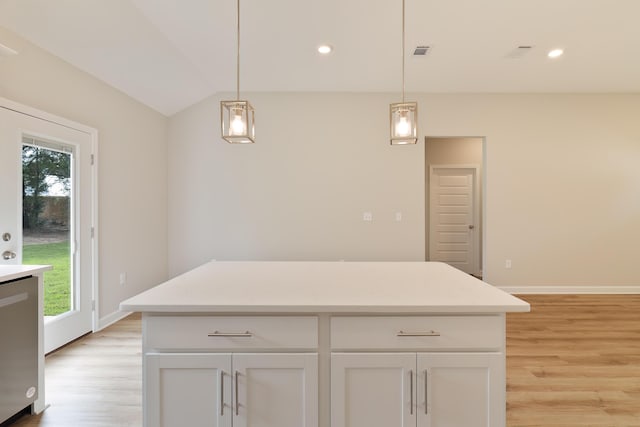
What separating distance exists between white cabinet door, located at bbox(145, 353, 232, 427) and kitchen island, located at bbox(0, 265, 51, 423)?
3.81ft

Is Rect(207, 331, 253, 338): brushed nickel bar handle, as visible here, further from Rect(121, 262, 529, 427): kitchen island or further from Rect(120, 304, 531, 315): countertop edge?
Rect(120, 304, 531, 315): countertop edge

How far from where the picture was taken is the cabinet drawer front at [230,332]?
1.24 m

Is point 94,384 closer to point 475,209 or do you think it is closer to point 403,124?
point 403,124

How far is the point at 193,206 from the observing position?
15.0 feet

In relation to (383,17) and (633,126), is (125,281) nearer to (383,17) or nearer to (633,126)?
(383,17)

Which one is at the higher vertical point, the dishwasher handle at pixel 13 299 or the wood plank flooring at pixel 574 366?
the dishwasher handle at pixel 13 299

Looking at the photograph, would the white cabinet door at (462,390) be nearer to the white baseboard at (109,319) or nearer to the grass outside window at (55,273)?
the grass outside window at (55,273)

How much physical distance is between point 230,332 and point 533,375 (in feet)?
7.95

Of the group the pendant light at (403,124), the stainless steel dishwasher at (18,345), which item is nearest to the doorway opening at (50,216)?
the stainless steel dishwasher at (18,345)

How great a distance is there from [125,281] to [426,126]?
4477mm

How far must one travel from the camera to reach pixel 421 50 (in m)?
3.38

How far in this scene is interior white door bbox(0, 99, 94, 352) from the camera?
91.4 inches

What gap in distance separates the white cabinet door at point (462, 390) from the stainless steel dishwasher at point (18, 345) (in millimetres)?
2194

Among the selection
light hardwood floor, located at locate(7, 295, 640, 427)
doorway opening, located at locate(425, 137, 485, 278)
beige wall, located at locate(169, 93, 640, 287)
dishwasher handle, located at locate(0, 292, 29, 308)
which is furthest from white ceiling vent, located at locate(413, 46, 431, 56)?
dishwasher handle, located at locate(0, 292, 29, 308)
